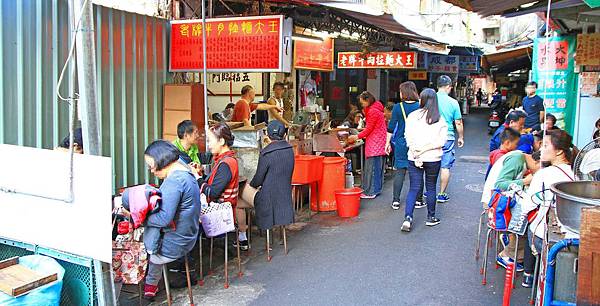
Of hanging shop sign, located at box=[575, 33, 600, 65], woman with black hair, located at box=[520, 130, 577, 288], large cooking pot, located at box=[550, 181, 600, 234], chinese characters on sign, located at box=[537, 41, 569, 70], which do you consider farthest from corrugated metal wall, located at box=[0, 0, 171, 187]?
chinese characters on sign, located at box=[537, 41, 569, 70]

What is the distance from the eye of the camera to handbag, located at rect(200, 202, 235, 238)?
5.01 metres

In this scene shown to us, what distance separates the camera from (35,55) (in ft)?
16.9

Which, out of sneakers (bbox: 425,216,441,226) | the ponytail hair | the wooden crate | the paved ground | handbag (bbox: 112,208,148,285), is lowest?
the paved ground

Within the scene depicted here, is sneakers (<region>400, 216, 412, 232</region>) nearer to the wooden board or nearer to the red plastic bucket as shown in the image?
the red plastic bucket

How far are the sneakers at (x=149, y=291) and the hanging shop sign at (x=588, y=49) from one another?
28.4ft

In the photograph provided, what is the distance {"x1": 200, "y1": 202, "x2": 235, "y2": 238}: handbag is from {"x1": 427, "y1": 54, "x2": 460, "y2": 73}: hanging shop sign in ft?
53.0

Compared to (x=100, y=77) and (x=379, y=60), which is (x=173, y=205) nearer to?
(x=100, y=77)

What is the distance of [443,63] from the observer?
1975 centimetres

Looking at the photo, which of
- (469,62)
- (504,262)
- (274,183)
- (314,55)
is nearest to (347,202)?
(274,183)

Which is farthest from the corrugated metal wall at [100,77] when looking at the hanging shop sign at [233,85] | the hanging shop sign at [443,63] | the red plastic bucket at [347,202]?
the hanging shop sign at [443,63]

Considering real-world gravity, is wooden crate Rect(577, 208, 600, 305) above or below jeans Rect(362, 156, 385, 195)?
above

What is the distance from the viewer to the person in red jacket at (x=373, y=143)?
8.70m

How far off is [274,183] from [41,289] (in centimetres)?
285

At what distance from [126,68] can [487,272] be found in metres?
4.66
